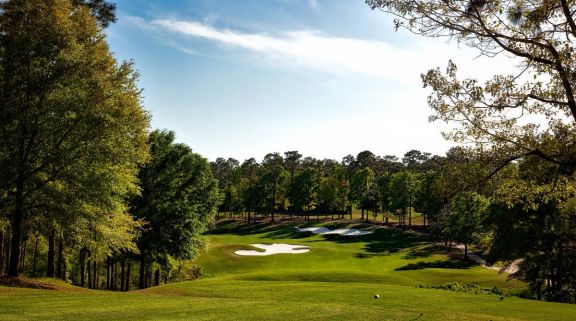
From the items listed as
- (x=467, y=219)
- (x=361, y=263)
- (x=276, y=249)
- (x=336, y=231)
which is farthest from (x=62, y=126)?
(x=336, y=231)

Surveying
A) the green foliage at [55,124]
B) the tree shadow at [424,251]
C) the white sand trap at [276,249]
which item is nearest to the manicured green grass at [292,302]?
the green foliage at [55,124]

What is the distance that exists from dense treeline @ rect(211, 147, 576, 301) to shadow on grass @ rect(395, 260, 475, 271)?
338cm

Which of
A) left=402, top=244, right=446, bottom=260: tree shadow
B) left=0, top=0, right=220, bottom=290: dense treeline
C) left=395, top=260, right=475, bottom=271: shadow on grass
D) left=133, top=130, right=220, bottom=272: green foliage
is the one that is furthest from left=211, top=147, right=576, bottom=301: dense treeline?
left=0, top=0, right=220, bottom=290: dense treeline

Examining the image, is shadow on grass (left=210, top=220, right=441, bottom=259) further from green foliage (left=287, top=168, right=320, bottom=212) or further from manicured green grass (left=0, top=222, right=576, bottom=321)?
manicured green grass (left=0, top=222, right=576, bottom=321)

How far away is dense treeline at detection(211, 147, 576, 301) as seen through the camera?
12727 mm

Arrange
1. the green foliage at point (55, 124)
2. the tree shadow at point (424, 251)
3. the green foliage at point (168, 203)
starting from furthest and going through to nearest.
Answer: the tree shadow at point (424, 251) → the green foliage at point (168, 203) → the green foliage at point (55, 124)

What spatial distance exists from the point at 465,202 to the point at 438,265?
32.8 ft

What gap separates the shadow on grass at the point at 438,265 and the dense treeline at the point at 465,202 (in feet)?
11.1

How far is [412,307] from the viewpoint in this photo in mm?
20109

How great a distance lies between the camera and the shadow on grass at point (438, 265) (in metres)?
50.8

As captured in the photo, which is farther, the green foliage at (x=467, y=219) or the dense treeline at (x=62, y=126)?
the green foliage at (x=467, y=219)

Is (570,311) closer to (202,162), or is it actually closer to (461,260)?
(202,162)

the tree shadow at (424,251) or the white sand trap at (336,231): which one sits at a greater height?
the white sand trap at (336,231)

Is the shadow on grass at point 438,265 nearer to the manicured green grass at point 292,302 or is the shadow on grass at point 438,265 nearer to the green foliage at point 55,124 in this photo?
the manicured green grass at point 292,302
